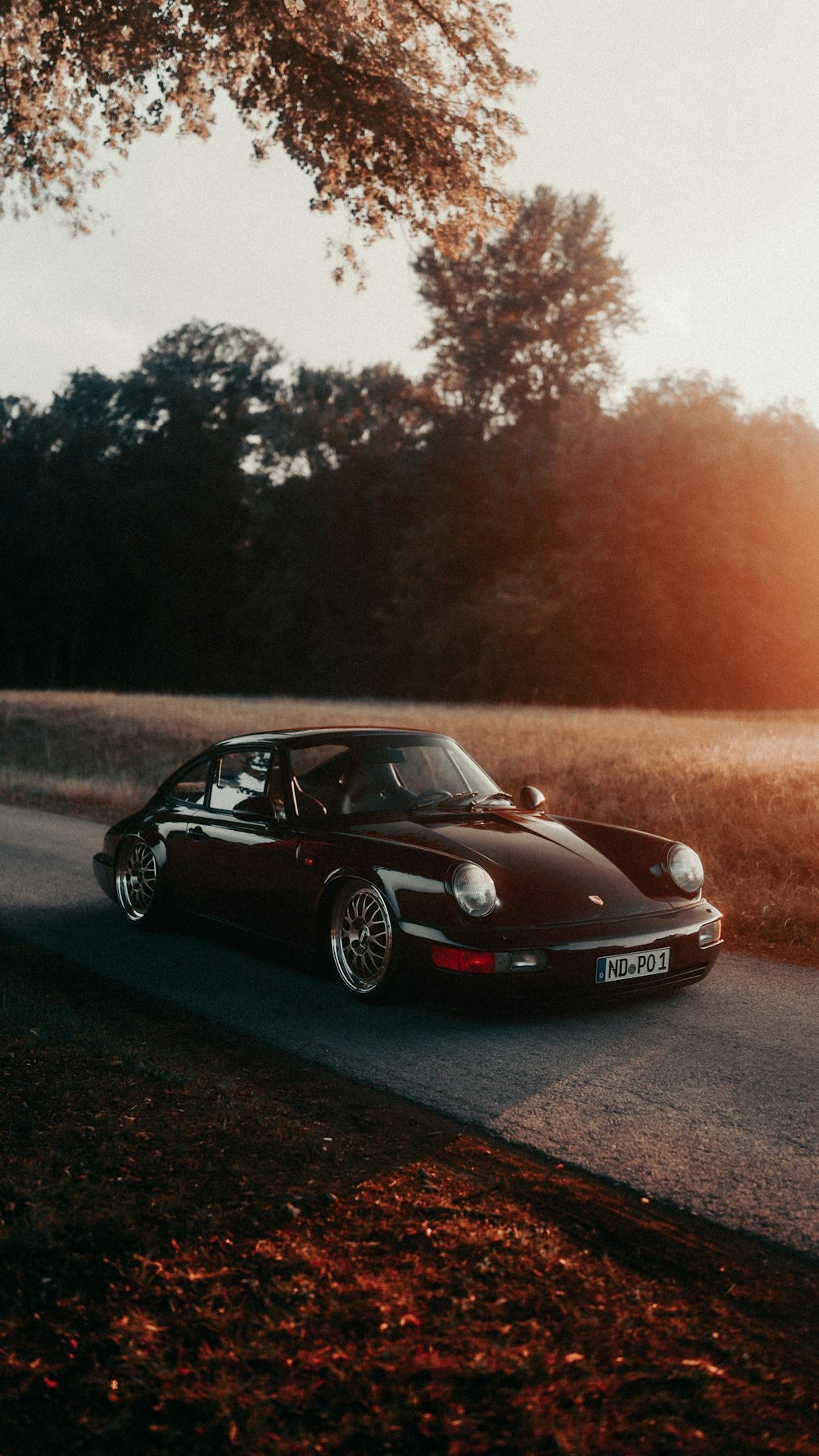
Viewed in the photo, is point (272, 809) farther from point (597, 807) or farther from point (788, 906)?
point (597, 807)

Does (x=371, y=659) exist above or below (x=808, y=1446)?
above

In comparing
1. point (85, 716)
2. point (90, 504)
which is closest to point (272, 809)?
point (85, 716)

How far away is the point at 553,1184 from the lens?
12.8 feet

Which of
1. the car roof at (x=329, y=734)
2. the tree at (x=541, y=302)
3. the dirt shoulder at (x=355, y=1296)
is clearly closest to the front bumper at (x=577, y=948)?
the dirt shoulder at (x=355, y=1296)

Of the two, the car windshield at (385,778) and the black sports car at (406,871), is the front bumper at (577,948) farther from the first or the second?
the car windshield at (385,778)

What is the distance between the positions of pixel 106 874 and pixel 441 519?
46887mm

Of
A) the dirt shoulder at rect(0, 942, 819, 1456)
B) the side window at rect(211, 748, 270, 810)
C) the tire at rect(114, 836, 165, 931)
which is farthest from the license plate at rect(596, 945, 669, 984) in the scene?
the tire at rect(114, 836, 165, 931)

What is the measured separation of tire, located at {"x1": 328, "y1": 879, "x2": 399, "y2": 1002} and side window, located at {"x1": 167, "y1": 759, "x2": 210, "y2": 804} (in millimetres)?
1703

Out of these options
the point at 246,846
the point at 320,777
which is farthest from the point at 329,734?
the point at 246,846

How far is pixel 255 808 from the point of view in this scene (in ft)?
22.8

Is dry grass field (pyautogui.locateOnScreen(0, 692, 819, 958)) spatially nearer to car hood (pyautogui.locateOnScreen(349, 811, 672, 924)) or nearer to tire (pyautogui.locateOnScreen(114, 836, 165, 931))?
car hood (pyautogui.locateOnScreen(349, 811, 672, 924))

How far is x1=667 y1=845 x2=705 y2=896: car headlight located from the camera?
248 inches

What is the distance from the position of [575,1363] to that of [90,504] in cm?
7358

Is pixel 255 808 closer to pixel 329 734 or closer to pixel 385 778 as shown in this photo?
pixel 329 734
